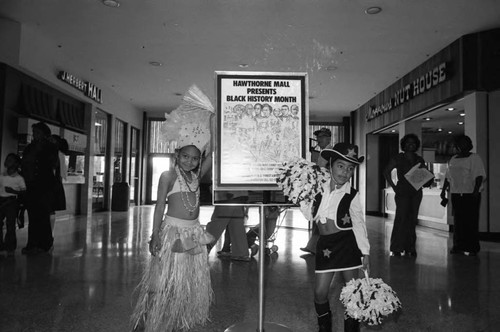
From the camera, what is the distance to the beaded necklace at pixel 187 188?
2471mm

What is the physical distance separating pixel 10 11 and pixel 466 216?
793cm

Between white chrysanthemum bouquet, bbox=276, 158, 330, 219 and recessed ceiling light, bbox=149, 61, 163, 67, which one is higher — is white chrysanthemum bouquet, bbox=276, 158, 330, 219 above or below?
below

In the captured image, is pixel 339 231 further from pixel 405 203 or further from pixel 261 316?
pixel 405 203

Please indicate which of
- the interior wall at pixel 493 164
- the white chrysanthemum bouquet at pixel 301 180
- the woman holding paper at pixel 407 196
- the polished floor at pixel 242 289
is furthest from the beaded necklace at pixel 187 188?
the interior wall at pixel 493 164

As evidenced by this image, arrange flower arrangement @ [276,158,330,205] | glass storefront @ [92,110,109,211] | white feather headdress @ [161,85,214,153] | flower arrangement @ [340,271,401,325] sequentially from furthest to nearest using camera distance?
glass storefront @ [92,110,109,211] < white feather headdress @ [161,85,214,153] < flower arrangement @ [276,158,330,205] < flower arrangement @ [340,271,401,325]

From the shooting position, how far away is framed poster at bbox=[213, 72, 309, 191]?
2.21m

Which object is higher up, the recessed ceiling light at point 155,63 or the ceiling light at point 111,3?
the ceiling light at point 111,3

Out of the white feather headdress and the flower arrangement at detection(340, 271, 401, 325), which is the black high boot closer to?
the flower arrangement at detection(340, 271, 401, 325)

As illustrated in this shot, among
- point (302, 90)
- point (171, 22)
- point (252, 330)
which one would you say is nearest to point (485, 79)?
point (171, 22)

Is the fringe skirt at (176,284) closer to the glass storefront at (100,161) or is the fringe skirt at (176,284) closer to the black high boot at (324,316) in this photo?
the black high boot at (324,316)

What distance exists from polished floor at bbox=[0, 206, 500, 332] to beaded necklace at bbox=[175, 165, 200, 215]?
0.75 meters

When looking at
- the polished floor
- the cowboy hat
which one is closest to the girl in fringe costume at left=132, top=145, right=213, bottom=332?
the polished floor

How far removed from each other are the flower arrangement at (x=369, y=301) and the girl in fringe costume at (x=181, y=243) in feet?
3.05

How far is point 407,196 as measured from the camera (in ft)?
17.1
